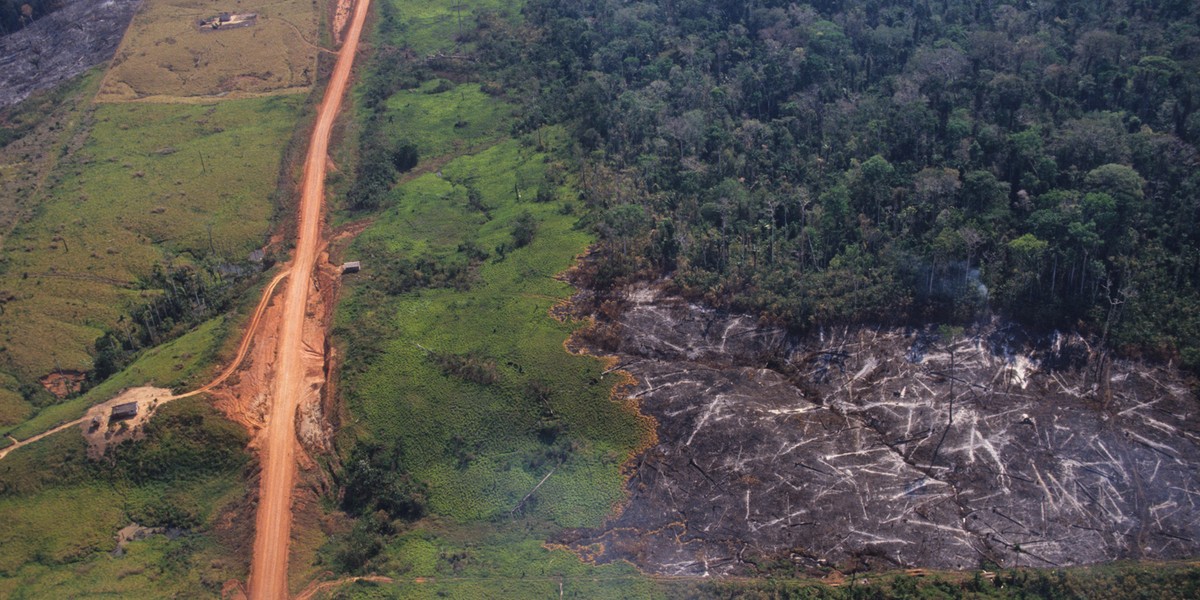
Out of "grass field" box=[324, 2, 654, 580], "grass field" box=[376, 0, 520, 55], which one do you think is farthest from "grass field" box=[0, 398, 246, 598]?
"grass field" box=[376, 0, 520, 55]

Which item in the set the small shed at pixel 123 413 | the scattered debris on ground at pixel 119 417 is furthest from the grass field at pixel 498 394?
the small shed at pixel 123 413

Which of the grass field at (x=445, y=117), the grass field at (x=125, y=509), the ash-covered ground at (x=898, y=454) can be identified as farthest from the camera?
the grass field at (x=445, y=117)

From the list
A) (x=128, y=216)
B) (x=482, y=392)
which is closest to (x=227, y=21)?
(x=128, y=216)

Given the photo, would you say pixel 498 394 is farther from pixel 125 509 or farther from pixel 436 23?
pixel 436 23

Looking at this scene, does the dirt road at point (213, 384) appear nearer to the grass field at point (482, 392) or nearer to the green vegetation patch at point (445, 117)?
the grass field at point (482, 392)

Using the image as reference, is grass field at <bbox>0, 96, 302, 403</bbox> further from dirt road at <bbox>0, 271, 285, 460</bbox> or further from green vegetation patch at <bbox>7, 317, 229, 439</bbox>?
dirt road at <bbox>0, 271, 285, 460</bbox>

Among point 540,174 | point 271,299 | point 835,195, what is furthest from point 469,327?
point 835,195
